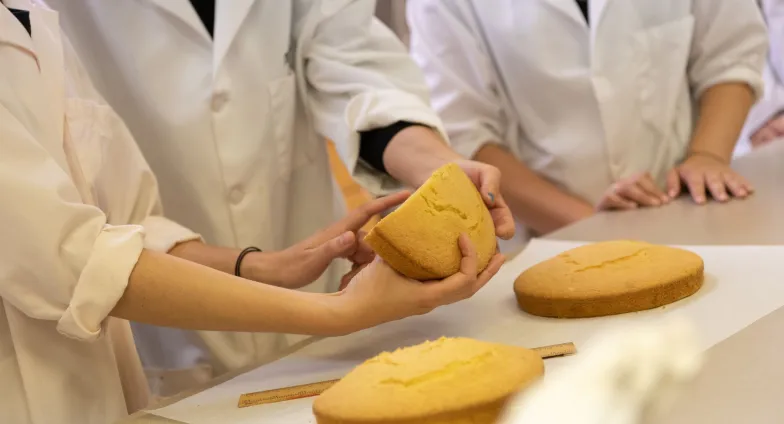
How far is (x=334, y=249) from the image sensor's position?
936mm

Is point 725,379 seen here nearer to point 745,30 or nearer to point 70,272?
point 70,272

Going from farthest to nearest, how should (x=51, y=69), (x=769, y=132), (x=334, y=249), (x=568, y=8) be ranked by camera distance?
(x=769, y=132) < (x=568, y=8) < (x=334, y=249) < (x=51, y=69)

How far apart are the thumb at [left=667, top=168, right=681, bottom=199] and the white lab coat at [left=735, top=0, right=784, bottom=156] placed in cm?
61

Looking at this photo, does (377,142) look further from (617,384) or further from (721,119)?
(721,119)

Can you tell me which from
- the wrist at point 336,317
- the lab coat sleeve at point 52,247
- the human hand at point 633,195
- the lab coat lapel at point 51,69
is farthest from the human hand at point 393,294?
the human hand at point 633,195

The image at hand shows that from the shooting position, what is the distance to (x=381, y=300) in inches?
31.2

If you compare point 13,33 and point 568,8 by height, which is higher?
point 13,33

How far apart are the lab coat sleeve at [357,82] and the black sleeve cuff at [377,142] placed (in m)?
0.01

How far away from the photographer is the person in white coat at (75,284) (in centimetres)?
70

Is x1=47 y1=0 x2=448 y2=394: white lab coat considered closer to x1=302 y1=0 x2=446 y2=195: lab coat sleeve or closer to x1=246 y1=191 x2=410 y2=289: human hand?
x1=302 y1=0 x2=446 y2=195: lab coat sleeve

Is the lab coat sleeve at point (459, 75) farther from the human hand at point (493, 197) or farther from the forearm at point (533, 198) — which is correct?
the human hand at point (493, 197)

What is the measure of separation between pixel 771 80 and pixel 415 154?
1.29 metres

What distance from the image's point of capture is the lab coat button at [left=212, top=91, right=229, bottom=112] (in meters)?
1.13

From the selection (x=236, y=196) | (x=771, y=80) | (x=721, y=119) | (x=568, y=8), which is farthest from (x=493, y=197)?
(x=771, y=80)
